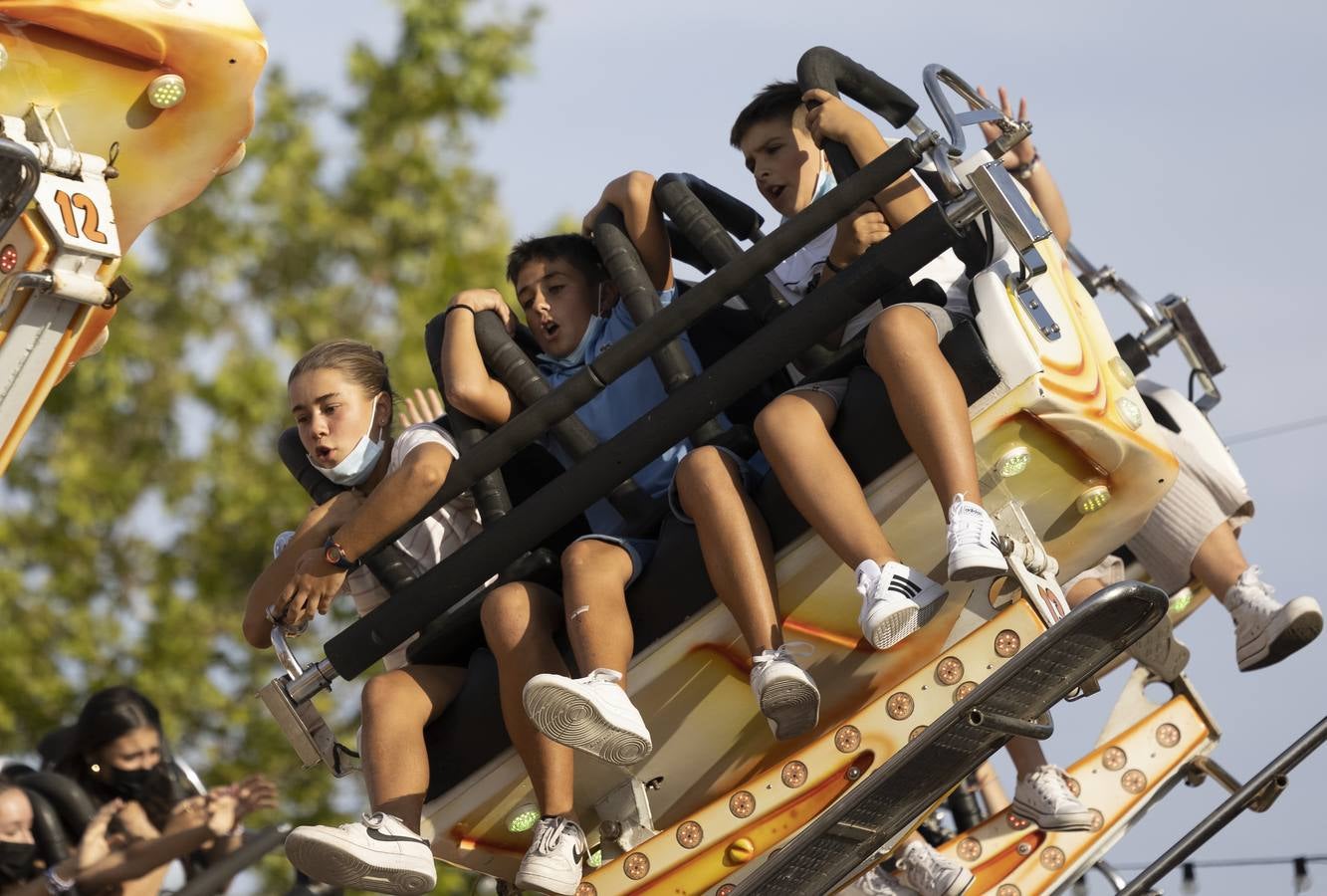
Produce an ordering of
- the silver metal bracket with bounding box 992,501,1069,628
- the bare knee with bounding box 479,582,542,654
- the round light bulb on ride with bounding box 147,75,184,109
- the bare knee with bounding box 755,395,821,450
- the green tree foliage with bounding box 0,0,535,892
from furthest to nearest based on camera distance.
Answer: the green tree foliage with bounding box 0,0,535,892, the bare knee with bounding box 479,582,542,654, the bare knee with bounding box 755,395,821,450, the silver metal bracket with bounding box 992,501,1069,628, the round light bulb on ride with bounding box 147,75,184,109

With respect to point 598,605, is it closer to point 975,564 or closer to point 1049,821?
point 975,564

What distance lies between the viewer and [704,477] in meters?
3.60

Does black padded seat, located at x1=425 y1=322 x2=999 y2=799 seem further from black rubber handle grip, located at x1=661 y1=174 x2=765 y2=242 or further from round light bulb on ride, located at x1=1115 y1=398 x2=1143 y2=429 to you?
black rubber handle grip, located at x1=661 y1=174 x2=765 y2=242

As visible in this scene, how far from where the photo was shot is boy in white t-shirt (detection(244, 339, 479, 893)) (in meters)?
3.64

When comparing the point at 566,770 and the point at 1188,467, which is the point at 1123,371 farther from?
the point at 566,770

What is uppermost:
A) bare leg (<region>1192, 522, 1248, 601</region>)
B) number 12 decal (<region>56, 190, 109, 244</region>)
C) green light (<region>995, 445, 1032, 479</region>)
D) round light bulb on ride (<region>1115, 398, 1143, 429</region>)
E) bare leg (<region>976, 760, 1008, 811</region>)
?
number 12 decal (<region>56, 190, 109, 244</region>)

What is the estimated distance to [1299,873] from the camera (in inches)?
181

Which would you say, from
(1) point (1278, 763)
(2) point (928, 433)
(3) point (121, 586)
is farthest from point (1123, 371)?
(3) point (121, 586)

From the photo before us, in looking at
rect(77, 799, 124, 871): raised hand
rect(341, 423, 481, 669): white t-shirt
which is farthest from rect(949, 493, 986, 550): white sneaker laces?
rect(77, 799, 124, 871): raised hand

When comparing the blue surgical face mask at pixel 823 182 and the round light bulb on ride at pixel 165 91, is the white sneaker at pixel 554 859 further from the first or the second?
the round light bulb on ride at pixel 165 91

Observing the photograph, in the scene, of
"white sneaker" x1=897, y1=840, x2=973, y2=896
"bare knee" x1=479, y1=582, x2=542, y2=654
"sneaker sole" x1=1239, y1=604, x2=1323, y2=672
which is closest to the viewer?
"bare knee" x1=479, y1=582, x2=542, y2=654

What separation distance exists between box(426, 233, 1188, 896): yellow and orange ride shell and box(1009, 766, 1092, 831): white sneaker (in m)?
0.76

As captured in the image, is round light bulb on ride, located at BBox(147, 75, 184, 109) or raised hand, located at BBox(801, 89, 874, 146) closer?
round light bulb on ride, located at BBox(147, 75, 184, 109)

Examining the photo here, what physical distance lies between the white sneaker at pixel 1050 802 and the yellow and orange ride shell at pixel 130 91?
7.74 feet
